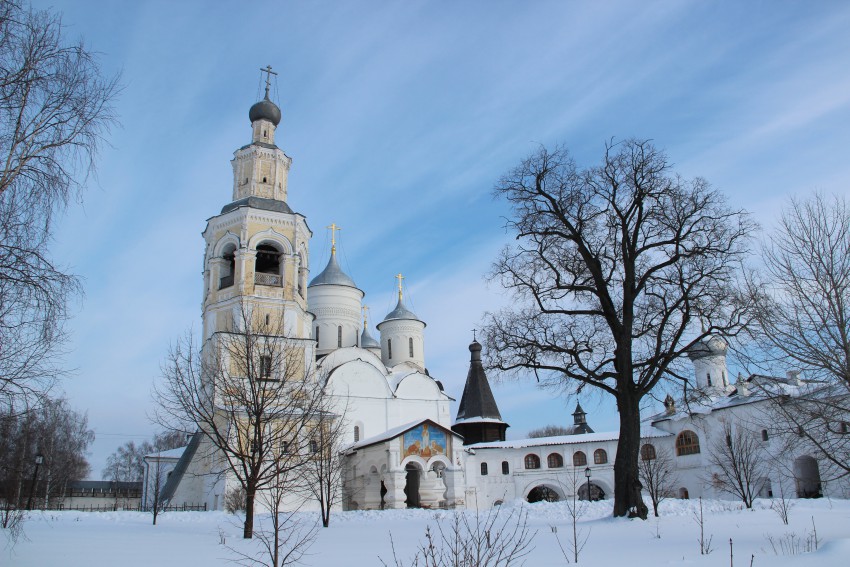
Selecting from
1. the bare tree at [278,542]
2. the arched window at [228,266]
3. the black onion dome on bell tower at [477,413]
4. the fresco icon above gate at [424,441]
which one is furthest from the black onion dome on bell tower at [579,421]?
the bare tree at [278,542]

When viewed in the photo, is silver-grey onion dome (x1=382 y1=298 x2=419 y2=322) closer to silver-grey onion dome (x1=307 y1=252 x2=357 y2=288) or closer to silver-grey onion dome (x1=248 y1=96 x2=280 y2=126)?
silver-grey onion dome (x1=307 y1=252 x2=357 y2=288)

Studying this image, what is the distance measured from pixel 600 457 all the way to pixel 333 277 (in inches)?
760

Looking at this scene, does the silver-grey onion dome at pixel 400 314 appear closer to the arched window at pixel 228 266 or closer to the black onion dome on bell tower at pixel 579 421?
the arched window at pixel 228 266

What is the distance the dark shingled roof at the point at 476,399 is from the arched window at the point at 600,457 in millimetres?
7169

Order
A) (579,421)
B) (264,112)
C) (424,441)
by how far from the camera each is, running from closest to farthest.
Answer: (424,441) < (264,112) < (579,421)

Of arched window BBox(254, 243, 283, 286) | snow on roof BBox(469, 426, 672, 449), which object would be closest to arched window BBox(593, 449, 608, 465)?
snow on roof BBox(469, 426, 672, 449)

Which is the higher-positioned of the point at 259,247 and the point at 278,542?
the point at 259,247

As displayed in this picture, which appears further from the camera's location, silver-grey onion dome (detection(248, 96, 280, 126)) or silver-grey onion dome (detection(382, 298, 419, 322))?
silver-grey onion dome (detection(382, 298, 419, 322))

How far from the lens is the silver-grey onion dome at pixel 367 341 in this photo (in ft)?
136

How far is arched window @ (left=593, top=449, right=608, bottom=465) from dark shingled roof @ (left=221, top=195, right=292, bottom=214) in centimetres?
2329

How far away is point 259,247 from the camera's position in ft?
98.3

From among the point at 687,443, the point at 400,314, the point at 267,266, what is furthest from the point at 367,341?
the point at 687,443

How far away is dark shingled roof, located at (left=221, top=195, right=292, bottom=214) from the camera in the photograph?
2973 cm

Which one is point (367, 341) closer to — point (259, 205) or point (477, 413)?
point (477, 413)
